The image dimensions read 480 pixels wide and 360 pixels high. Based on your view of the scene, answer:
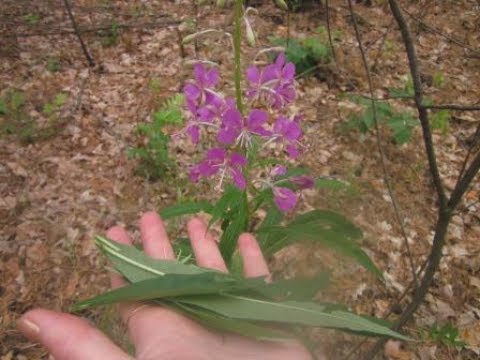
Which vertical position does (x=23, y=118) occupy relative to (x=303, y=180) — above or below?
below

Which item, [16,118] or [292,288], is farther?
[16,118]

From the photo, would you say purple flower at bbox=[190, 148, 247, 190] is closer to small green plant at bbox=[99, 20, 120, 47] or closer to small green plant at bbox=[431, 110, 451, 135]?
A: small green plant at bbox=[431, 110, 451, 135]

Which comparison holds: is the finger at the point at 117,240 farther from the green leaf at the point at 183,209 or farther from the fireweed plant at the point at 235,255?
the green leaf at the point at 183,209

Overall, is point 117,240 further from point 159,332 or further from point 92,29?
point 92,29

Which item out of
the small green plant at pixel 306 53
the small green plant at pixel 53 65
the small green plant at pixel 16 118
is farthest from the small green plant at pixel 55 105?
the small green plant at pixel 306 53

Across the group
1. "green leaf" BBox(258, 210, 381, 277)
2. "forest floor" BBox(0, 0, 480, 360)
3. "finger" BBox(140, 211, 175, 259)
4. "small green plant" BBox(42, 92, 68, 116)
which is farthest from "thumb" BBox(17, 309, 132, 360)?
"small green plant" BBox(42, 92, 68, 116)

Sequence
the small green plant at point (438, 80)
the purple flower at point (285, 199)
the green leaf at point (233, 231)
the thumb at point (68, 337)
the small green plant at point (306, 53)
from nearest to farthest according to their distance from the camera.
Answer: the thumb at point (68, 337) → the purple flower at point (285, 199) → the green leaf at point (233, 231) → the small green plant at point (438, 80) → the small green plant at point (306, 53)

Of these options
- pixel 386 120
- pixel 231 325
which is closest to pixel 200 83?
pixel 231 325
